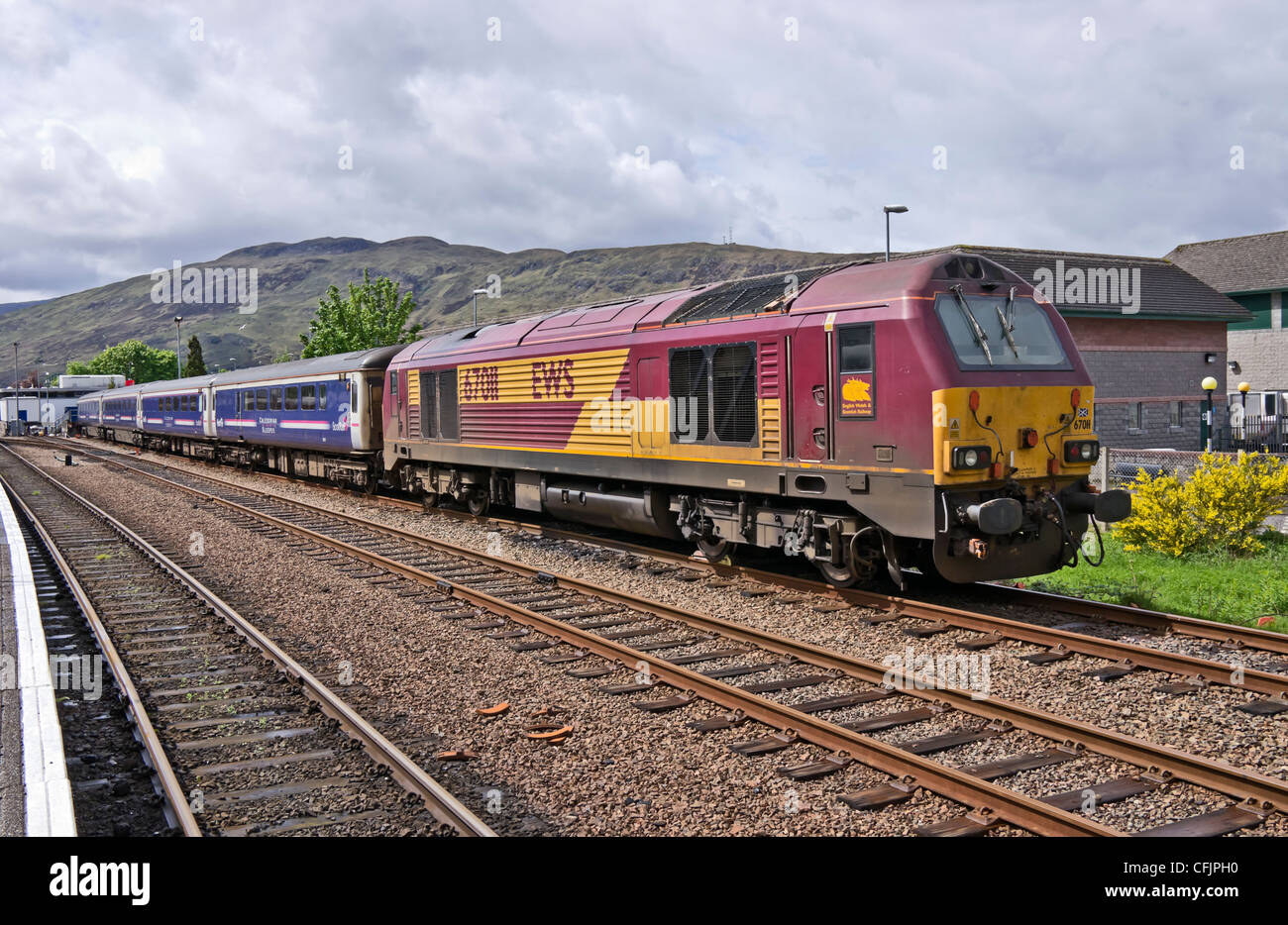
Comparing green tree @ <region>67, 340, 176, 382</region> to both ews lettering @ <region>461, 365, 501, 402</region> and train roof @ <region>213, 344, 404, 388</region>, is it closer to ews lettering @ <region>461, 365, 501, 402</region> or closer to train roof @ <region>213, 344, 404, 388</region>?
train roof @ <region>213, 344, 404, 388</region>

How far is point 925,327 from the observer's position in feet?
30.7

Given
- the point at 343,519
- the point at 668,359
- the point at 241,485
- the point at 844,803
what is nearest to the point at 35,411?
the point at 241,485

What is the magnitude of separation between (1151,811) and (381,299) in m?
57.6

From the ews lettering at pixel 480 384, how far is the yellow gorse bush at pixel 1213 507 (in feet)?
32.9

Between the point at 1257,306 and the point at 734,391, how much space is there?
38.8 meters

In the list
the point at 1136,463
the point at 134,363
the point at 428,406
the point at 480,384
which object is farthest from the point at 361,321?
the point at 134,363

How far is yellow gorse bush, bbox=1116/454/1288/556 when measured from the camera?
13359 mm

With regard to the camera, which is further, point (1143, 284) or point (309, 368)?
point (1143, 284)

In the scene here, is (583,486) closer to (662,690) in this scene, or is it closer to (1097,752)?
(662,690)

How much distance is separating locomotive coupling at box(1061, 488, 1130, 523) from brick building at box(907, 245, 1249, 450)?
21.8 metres

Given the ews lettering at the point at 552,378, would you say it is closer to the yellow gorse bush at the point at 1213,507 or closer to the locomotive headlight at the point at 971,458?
the locomotive headlight at the point at 971,458

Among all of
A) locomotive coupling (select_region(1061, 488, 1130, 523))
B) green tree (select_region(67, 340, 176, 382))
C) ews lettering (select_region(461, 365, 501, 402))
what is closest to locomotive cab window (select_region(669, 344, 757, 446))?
locomotive coupling (select_region(1061, 488, 1130, 523))

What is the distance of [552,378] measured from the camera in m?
15.2

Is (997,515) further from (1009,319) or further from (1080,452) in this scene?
(1009,319)
